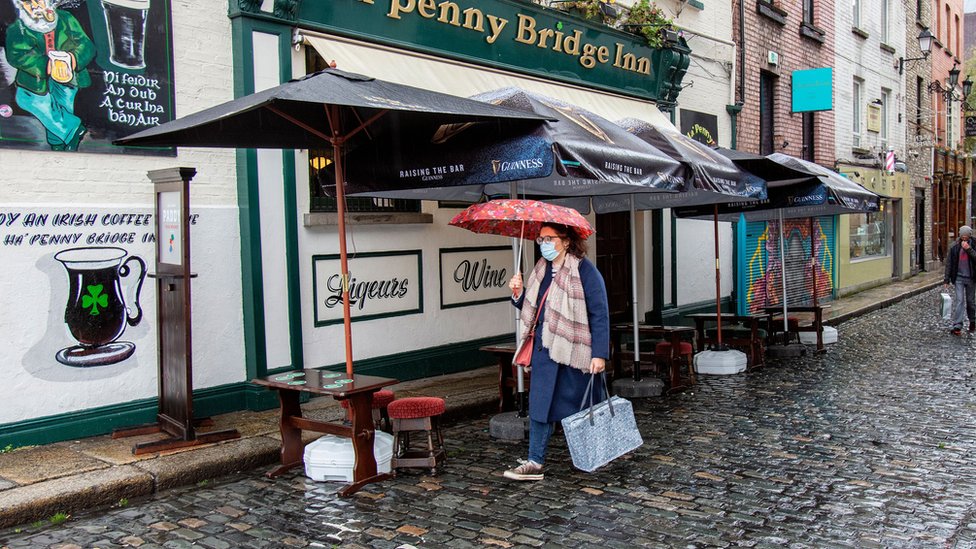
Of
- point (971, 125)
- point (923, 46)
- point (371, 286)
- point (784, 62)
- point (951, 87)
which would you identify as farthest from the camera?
point (971, 125)

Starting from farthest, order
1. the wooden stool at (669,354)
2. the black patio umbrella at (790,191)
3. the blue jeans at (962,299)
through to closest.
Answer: the blue jeans at (962,299) < the black patio umbrella at (790,191) < the wooden stool at (669,354)

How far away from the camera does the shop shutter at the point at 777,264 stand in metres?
15.5

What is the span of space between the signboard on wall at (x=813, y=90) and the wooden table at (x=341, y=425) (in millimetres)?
13559

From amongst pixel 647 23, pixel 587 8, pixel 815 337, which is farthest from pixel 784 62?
pixel 587 8

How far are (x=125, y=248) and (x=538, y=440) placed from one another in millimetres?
3527

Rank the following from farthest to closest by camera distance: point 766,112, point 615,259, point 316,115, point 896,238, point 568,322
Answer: point 896,238 < point 766,112 < point 615,259 < point 316,115 < point 568,322

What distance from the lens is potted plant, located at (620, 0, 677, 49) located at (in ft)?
40.3

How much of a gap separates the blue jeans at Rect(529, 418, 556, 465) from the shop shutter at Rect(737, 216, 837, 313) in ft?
33.6

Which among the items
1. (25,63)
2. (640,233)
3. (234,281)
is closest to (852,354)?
(640,233)

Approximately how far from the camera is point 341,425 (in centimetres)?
577

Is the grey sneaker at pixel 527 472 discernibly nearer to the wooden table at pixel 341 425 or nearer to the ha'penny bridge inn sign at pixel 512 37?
the wooden table at pixel 341 425

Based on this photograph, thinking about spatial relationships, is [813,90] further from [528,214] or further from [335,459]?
[335,459]

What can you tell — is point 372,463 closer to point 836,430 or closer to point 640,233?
point 836,430

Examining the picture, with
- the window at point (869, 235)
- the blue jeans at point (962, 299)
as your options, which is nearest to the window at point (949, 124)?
the window at point (869, 235)
